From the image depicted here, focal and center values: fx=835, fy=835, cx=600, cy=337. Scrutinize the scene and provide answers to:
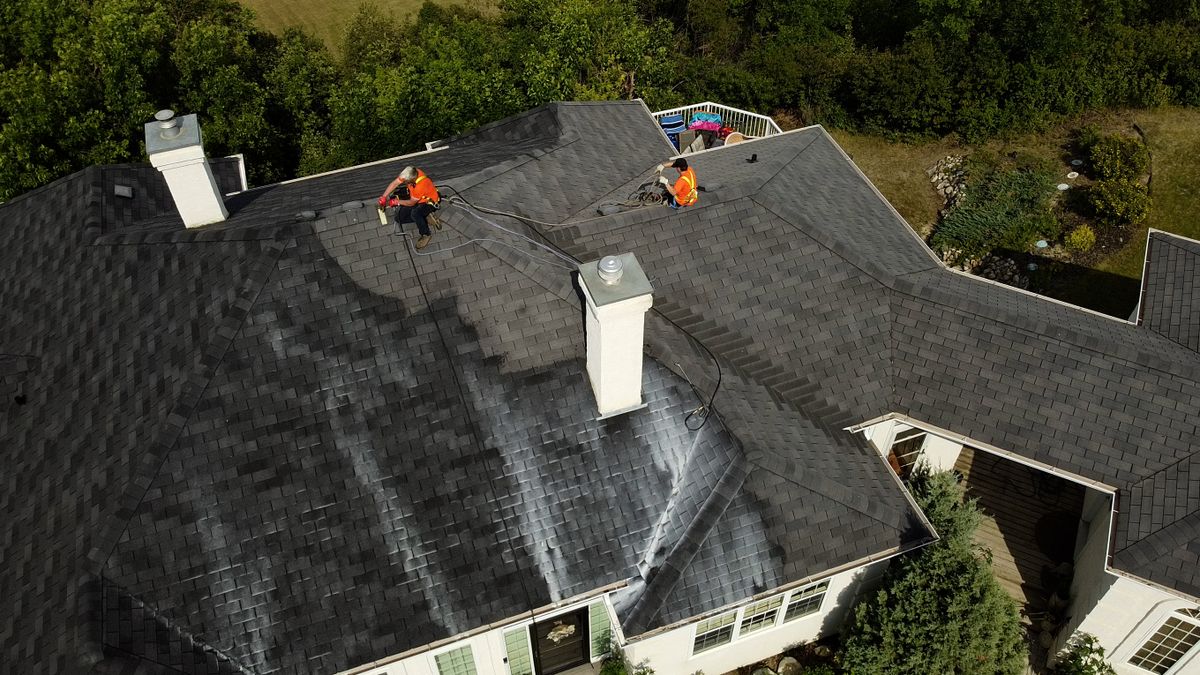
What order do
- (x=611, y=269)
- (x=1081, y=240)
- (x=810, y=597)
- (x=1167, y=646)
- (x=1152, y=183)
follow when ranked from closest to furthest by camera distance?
(x=611, y=269)
(x=1167, y=646)
(x=810, y=597)
(x=1081, y=240)
(x=1152, y=183)

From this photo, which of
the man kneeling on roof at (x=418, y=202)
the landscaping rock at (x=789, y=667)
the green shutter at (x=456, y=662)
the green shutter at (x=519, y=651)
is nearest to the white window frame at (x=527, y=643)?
the green shutter at (x=519, y=651)

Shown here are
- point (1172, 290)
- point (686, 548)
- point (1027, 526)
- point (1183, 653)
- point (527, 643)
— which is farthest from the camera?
point (1027, 526)

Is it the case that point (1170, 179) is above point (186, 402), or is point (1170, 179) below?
below

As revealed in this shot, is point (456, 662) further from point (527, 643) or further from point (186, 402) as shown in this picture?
point (186, 402)

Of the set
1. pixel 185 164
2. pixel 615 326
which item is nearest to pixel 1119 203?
pixel 615 326

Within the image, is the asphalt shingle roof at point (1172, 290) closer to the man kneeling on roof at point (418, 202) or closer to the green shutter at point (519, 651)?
the green shutter at point (519, 651)

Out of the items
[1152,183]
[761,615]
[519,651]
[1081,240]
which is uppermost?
[1152,183]

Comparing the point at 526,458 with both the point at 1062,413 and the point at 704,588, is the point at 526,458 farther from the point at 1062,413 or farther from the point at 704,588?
the point at 1062,413

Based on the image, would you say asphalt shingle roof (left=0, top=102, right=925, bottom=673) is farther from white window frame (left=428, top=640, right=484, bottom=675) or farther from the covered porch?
the covered porch
